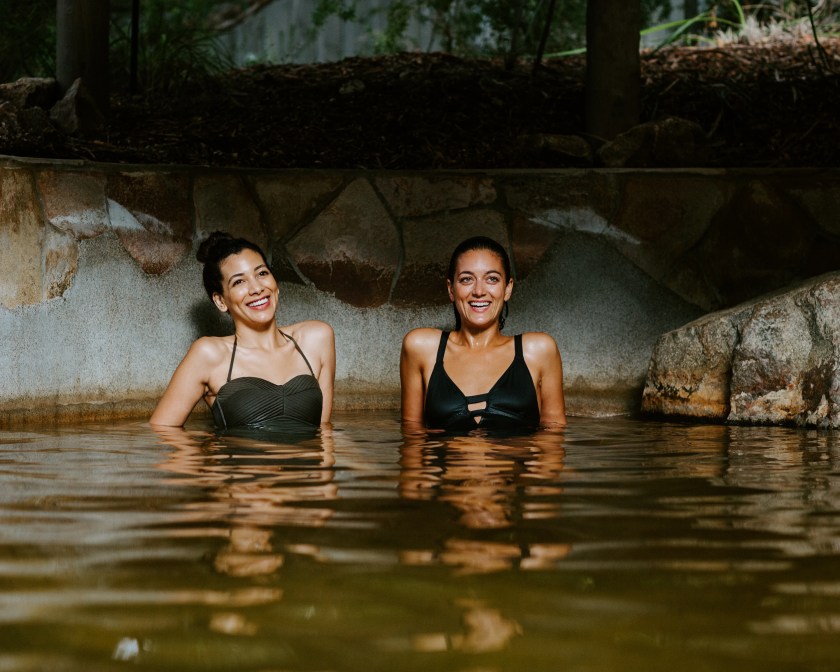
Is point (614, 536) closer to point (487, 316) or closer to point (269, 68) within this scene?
point (487, 316)

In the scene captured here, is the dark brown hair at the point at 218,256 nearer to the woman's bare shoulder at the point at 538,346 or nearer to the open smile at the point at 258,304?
the open smile at the point at 258,304

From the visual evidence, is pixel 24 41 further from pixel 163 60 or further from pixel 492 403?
pixel 492 403

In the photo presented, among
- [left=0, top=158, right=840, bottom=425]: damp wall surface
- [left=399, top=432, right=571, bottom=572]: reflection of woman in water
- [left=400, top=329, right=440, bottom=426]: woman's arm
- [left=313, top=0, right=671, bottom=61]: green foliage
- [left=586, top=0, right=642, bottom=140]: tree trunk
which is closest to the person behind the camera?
[left=399, top=432, right=571, bottom=572]: reflection of woman in water

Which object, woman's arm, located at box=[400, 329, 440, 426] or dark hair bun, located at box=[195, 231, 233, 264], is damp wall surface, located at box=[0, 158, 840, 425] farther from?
woman's arm, located at box=[400, 329, 440, 426]

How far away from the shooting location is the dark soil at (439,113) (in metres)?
6.91

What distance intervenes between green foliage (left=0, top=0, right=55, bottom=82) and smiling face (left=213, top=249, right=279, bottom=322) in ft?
12.8

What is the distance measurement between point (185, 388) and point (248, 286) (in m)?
0.56

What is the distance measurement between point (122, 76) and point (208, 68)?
2.92 ft

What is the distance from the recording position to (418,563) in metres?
2.24

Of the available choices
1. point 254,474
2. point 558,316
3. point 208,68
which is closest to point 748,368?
point 558,316

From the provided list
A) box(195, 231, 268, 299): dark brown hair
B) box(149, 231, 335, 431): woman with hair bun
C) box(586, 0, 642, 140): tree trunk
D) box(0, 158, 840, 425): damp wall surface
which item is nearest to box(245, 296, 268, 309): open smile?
box(149, 231, 335, 431): woman with hair bun

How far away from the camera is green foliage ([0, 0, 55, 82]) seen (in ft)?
28.9

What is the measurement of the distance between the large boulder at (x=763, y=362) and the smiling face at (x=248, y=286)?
2059 mm

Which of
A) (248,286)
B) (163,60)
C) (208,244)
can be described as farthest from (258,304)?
(163,60)
